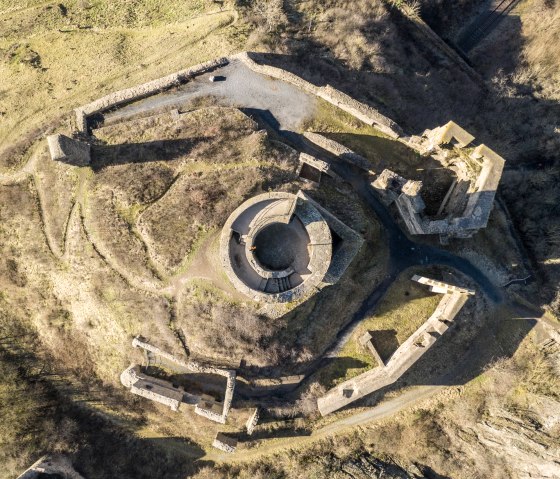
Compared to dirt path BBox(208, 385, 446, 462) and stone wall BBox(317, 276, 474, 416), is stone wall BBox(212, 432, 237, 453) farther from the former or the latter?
stone wall BBox(317, 276, 474, 416)

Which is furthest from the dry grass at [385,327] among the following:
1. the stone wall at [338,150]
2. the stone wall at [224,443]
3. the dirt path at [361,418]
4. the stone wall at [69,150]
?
the stone wall at [69,150]

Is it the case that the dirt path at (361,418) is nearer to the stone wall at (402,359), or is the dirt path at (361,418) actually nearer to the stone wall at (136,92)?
the stone wall at (402,359)

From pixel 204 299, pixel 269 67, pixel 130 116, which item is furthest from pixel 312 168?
pixel 130 116

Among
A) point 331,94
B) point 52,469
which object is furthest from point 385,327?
point 52,469

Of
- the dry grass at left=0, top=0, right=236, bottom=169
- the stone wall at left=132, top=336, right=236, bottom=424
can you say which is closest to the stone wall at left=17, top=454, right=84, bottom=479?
the stone wall at left=132, top=336, right=236, bottom=424

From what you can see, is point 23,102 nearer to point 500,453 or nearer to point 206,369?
point 206,369
